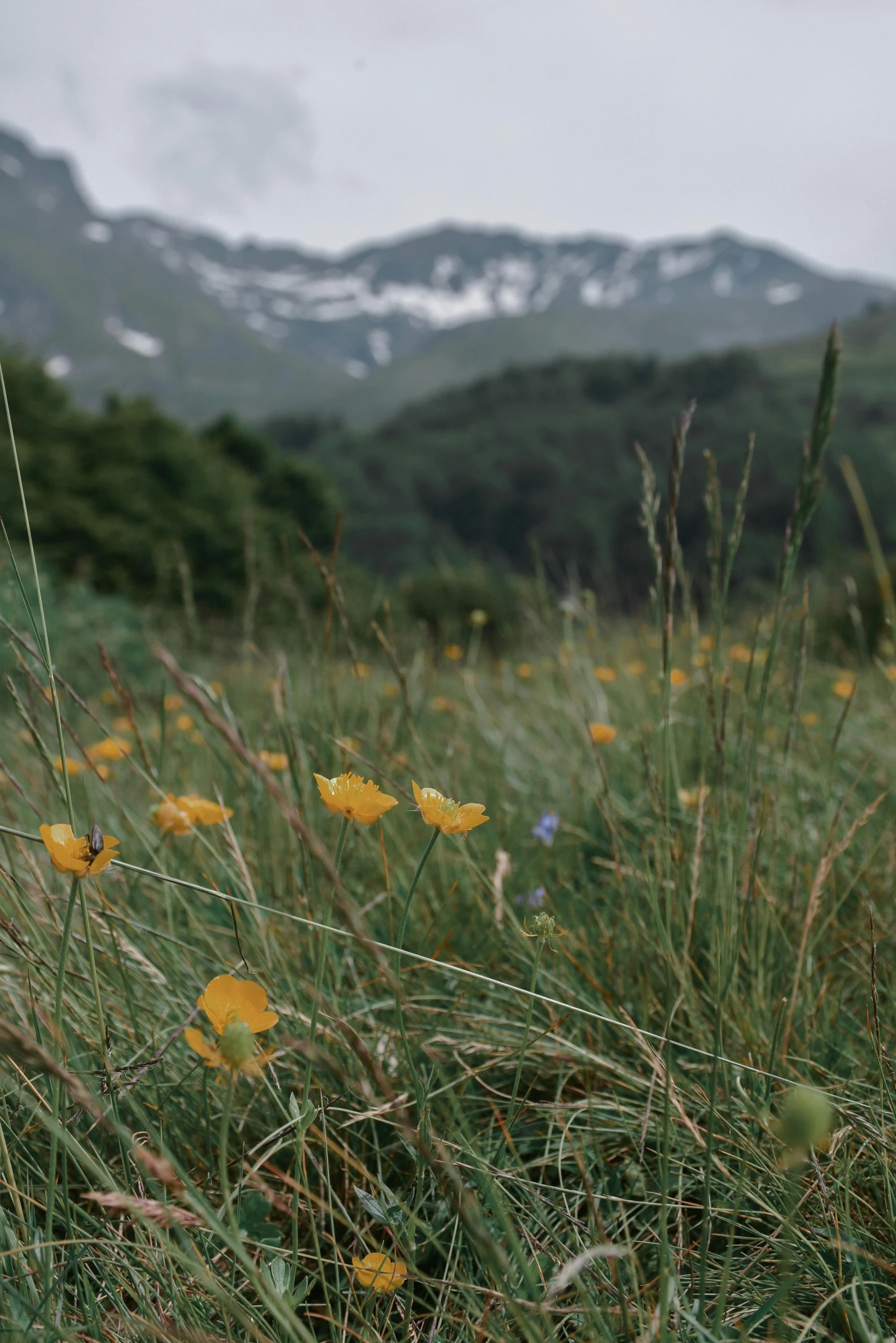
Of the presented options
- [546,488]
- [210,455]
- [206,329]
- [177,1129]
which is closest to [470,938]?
[177,1129]

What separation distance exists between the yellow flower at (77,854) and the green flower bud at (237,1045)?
156 millimetres

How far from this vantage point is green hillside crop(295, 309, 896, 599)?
2453 cm

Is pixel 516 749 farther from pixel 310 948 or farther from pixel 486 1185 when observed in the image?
pixel 486 1185

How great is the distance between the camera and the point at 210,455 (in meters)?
13.9

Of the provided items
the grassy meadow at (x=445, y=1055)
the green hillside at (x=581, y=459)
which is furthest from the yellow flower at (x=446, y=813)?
the green hillside at (x=581, y=459)

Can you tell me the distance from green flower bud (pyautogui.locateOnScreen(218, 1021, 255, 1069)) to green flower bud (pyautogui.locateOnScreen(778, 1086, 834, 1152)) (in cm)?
30

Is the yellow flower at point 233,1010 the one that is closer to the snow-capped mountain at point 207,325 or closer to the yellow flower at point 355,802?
the yellow flower at point 355,802

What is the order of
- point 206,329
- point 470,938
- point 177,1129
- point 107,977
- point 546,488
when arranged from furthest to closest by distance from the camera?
point 206,329 < point 546,488 < point 470,938 < point 107,977 < point 177,1129

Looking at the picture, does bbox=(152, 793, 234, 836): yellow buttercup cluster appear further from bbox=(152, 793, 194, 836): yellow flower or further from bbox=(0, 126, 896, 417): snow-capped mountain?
bbox=(0, 126, 896, 417): snow-capped mountain

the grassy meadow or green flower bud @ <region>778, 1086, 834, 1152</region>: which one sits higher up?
green flower bud @ <region>778, 1086, 834, 1152</region>

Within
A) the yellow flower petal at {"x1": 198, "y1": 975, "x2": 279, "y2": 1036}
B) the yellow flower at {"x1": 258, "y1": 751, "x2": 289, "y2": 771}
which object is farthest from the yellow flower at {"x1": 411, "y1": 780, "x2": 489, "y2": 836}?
the yellow flower at {"x1": 258, "y1": 751, "x2": 289, "y2": 771}

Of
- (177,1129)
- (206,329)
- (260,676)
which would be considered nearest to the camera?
(177,1129)

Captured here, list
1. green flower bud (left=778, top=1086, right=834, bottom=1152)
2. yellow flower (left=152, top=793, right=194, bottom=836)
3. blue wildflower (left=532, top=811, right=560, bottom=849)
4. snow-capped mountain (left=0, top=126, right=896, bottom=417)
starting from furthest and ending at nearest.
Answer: snow-capped mountain (left=0, top=126, right=896, bottom=417)
blue wildflower (left=532, top=811, right=560, bottom=849)
yellow flower (left=152, top=793, right=194, bottom=836)
green flower bud (left=778, top=1086, right=834, bottom=1152)

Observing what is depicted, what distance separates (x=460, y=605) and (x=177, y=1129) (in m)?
9.07
